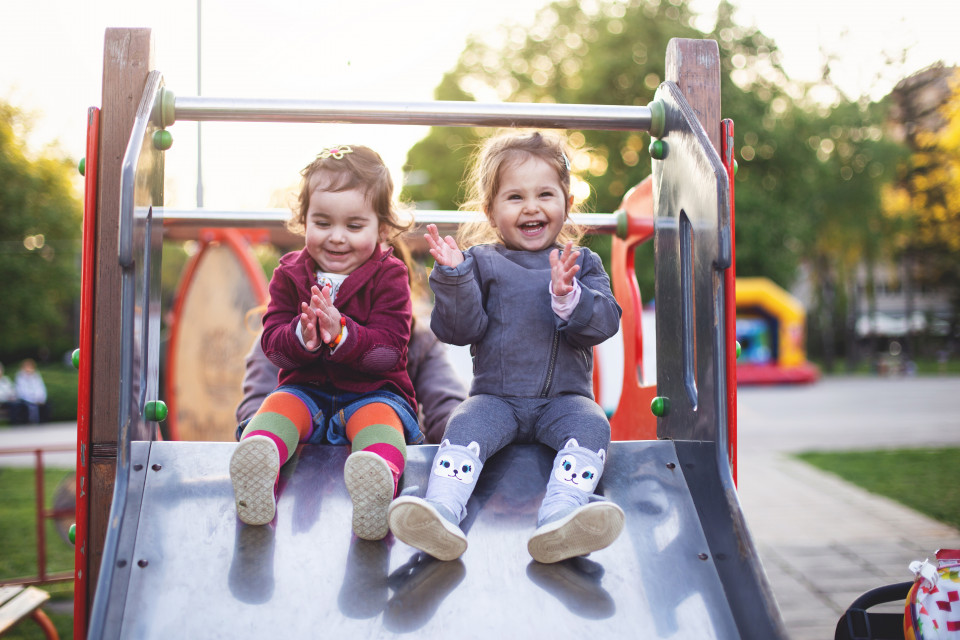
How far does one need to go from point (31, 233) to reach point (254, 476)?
24.2m

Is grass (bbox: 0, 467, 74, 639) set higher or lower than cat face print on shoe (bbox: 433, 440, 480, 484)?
lower

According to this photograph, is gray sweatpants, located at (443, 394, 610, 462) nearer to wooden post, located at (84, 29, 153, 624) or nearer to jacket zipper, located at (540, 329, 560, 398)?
jacket zipper, located at (540, 329, 560, 398)

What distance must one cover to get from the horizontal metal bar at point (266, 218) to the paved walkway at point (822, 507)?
1501mm

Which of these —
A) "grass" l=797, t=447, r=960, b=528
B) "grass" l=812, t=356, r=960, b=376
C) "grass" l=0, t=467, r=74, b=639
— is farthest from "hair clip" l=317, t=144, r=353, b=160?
"grass" l=812, t=356, r=960, b=376

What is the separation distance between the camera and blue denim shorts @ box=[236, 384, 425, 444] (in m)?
2.08

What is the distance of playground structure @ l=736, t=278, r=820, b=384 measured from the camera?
65.1 feet

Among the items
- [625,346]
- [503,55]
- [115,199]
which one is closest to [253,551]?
[115,199]

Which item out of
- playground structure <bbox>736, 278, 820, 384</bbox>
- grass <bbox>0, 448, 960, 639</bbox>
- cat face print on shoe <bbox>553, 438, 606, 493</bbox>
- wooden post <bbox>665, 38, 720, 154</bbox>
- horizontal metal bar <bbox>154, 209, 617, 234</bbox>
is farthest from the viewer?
playground structure <bbox>736, 278, 820, 384</bbox>

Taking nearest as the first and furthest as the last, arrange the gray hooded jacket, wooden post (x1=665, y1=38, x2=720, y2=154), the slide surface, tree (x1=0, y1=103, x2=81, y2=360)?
the slide surface < the gray hooded jacket < wooden post (x1=665, y1=38, x2=720, y2=154) < tree (x1=0, y1=103, x2=81, y2=360)

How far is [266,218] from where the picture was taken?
9.94ft

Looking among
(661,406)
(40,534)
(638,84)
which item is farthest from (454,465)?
(638,84)

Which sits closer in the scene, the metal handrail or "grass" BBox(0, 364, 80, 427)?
the metal handrail

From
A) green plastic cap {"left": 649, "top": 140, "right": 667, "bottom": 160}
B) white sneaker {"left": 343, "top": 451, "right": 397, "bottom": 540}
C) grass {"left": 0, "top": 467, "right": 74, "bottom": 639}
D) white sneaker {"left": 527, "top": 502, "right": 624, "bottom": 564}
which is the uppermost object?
green plastic cap {"left": 649, "top": 140, "right": 667, "bottom": 160}

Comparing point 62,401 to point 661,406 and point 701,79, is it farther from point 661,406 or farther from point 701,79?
point 701,79
